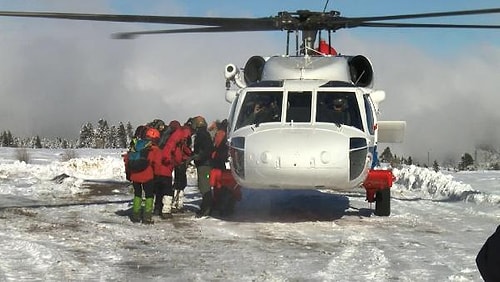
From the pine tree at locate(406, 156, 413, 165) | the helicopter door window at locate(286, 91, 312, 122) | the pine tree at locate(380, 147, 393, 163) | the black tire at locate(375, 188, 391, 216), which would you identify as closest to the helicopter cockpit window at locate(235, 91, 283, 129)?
the helicopter door window at locate(286, 91, 312, 122)

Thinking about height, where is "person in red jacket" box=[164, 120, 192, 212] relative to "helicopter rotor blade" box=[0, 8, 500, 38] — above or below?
below

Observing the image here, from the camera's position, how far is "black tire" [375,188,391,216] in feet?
37.6

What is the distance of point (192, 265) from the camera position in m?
6.82

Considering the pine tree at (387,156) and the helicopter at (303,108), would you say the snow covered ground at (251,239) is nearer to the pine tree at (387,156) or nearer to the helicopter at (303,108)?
the helicopter at (303,108)

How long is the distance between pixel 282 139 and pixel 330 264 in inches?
108

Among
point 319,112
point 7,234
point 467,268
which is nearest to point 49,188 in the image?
point 7,234

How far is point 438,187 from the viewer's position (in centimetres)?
1673

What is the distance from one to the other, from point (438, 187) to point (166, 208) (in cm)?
879

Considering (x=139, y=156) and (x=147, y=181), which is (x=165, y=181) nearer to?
(x=147, y=181)

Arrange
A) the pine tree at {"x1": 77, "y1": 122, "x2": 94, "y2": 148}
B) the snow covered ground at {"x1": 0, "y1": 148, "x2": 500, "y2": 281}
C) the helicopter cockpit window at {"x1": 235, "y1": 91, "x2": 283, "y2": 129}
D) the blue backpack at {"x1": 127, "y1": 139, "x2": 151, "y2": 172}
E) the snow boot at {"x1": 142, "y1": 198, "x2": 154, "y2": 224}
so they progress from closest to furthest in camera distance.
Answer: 1. the snow covered ground at {"x1": 0, "y1": 148, "x2": 500, "y2": 281}
2. the snow boot at {"x1": 142, "y1": 198, "x2": 154, "y2": 224}
3. the blue backpack at {"x1": 127, "y1": 139, "x2": 151, "y2": 172}
4. the helicopter cockpit window at {"x1": 235, "y1": 91, "x2": 283, "y2": 129}
5. the pine tree at {"x1": 77, "y1": 122, "x2": 94, "y2": 148}

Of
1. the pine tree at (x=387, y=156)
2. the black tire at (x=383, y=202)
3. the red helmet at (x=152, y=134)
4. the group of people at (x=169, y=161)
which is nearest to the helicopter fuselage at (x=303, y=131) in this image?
the group of people at (x=169, y=161)

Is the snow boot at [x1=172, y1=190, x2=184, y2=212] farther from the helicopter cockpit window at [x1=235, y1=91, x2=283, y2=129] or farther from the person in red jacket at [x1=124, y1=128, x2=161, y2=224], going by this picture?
the helicopter cockpit window at [x1=235, y1=91, x2=283, y2=129]

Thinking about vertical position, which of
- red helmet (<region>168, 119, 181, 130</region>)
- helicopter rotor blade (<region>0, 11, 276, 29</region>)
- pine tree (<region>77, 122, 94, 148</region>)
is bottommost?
pine tree (<region>77, 122, 94, 148</region>)

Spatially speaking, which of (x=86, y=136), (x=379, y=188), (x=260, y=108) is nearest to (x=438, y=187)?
(x=379, y=188)
